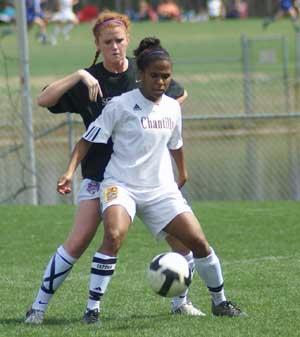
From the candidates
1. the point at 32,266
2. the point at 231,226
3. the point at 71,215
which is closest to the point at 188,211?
the point at 32,266

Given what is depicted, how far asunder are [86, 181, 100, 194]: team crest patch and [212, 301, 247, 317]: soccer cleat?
104 cm

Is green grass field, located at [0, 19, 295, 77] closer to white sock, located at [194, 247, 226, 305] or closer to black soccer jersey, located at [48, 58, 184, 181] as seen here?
black soccer jersey, located at [48, 58, 184, 181]

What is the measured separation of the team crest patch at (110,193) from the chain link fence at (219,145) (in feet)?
25.2

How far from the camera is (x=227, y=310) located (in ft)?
24.6

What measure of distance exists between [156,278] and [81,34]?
36374 millimetres

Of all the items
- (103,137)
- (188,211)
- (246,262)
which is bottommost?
(246,262)

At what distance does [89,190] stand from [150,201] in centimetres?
42

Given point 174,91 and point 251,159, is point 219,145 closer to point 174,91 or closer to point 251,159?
point 251,159

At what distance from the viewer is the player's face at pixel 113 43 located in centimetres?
733

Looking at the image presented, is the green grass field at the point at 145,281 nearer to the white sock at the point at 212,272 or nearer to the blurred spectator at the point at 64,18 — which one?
the white sock at the point at 212,272

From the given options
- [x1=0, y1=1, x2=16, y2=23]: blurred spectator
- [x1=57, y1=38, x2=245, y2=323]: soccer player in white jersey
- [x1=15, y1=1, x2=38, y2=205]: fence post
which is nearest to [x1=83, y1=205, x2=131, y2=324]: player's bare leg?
[x1=57, y1=38, x2=245, y2=323]: soccer player in white jersey

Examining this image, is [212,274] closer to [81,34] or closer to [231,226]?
[231,226]

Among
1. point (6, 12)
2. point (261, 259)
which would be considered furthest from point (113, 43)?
point (6, 12)

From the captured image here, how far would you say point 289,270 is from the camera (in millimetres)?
9414
